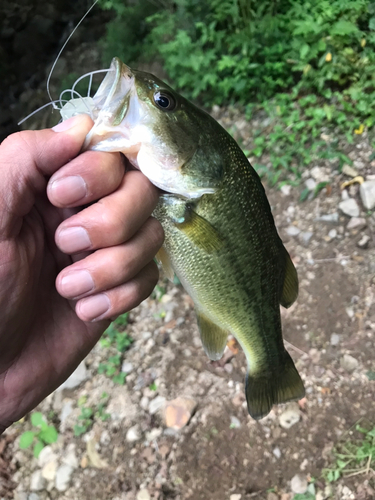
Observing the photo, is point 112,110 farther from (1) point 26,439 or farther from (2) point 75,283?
(1) point 26,439

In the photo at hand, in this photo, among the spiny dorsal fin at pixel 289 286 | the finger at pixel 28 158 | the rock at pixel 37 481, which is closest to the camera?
the finger at pixel 28 158

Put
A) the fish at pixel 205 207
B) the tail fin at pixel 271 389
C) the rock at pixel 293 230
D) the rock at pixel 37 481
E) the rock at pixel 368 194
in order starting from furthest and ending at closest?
1. the rock at pixel 293 230
2. the rock at pixel 368 194
3. the rock at pixel 37 481
4. the tail fin at pixel 271 389
5. the fish at pixel 205 207

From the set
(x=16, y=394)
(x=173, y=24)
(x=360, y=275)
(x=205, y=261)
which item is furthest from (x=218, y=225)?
(x=173, y=24)

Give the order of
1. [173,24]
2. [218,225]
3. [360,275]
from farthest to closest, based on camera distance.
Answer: [173,24]
[360,275]
[218,225]

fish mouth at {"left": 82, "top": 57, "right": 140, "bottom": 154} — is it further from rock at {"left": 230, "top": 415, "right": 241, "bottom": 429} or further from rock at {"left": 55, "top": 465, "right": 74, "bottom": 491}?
rock at {"left": 55, "top": 465, "right": 74, "bottom": 491}

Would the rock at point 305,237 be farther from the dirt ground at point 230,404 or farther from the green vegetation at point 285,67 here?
the green vegetation at point 285,67

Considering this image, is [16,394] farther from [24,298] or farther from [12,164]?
[12,164]

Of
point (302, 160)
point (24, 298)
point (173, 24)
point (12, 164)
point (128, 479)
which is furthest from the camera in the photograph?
point (173, 24)

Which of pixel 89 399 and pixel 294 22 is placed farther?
pixel 294 22

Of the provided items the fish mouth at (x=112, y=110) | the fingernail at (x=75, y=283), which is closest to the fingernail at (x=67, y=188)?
the fish mouth at (x=112, y=110)
